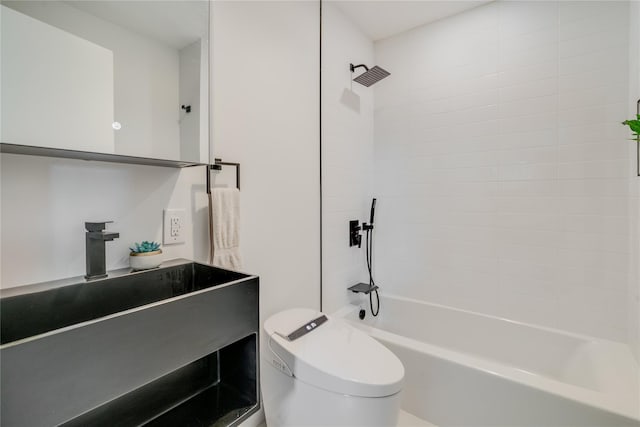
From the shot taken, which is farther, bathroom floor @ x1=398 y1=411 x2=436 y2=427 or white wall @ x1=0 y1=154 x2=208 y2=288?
bathroom floor @ x1=398 y1=411 x2=436 y2=427

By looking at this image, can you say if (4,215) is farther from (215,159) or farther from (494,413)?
(494,413)

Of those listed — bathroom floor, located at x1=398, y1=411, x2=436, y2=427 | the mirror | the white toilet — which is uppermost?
the mirror

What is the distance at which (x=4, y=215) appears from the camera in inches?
31.5

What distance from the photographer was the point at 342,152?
2154 millimetres

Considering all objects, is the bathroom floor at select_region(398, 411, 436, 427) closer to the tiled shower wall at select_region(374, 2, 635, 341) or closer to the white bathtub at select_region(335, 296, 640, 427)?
the white bathtub at select_region(335, 296, 640, 427)

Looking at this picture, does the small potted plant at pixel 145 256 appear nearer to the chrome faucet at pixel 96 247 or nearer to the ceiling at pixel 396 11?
the chrome faucet at pixel 96 247

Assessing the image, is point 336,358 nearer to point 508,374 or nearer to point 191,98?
point 508,374

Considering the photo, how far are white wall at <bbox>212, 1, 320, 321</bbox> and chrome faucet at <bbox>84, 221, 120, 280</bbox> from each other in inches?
22.8

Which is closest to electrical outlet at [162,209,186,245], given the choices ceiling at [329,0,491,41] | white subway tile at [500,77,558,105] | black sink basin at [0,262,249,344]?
black sink basin at [0,262,249,344]

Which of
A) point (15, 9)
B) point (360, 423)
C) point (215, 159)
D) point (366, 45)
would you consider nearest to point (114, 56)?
point (15, 9)

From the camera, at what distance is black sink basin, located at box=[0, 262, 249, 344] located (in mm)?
762

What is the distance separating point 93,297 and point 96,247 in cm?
16

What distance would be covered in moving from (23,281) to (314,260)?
1367 mm

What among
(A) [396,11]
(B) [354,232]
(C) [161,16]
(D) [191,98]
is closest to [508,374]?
(B) [354,232]
